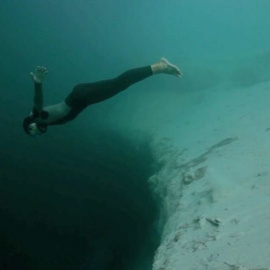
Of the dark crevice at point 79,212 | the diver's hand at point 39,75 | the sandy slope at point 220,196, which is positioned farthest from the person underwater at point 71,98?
the dark crevice at point 79,212

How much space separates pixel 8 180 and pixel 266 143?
9983 millimetres

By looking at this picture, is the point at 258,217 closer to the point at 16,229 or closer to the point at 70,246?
the point at 70,246

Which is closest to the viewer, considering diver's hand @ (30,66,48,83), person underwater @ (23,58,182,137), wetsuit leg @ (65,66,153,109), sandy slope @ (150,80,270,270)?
sandy slope @ (150,80,270,270)

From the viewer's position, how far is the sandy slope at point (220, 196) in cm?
321

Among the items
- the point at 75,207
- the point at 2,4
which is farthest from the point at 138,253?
the point at 2,4

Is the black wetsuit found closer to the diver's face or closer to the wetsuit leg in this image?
the wetsuit leg

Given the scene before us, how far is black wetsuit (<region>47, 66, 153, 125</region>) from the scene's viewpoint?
5.04 metres

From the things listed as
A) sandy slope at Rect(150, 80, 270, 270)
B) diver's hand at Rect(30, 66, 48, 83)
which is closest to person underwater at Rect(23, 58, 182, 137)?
diver's hand at Rect(30, 66, 48, 83)

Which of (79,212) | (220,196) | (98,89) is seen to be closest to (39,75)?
(98,89)

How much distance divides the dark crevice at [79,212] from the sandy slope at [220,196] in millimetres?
1836

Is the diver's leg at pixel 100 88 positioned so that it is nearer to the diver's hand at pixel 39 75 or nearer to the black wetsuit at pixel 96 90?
the black wetsuit at pixel 96 90

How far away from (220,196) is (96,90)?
2587 millimetres

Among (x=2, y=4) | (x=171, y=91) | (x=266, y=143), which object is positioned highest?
(x=2, y=4)

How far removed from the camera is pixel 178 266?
3377 mm
